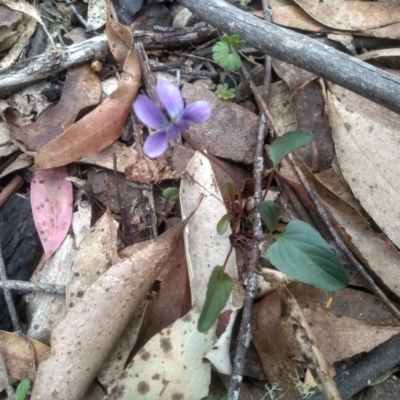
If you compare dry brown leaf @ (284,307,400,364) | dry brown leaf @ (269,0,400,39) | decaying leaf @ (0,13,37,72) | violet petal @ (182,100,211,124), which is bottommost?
dry brown leaf @ (284,307,400,364)

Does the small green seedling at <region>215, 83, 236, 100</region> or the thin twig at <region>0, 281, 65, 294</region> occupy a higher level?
the small green seedling at <region>215, 83, 236, 100</region>

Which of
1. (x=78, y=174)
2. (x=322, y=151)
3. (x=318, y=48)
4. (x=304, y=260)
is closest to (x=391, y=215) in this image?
(x=322, y=151)

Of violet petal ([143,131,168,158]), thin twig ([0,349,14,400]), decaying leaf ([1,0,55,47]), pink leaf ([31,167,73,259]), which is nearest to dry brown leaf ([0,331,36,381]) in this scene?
thin twig ([0,349,14,400])

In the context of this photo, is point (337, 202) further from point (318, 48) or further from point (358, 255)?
point (318, 48)

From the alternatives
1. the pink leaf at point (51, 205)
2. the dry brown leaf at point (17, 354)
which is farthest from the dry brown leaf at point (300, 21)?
the dry brown leaf at point (17, 354)

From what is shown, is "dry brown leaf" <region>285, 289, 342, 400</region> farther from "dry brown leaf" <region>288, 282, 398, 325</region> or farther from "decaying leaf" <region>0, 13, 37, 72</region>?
"decaying leaf" <region>0, 13, 37, 72</region>

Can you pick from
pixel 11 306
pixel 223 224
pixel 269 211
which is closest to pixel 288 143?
pixel 269 211

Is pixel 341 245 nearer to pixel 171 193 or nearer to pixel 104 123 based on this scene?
pixel 171 193
